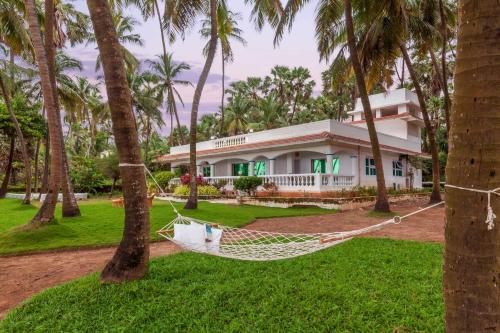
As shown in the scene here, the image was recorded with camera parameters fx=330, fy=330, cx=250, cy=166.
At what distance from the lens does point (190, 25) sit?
450 inches

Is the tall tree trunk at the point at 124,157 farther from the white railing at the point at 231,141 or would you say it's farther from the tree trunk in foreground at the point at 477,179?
the white railing at the point at 231,141

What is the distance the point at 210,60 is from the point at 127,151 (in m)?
8.14

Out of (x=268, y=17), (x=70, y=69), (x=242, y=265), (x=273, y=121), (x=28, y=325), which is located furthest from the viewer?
(x=273, y=121)

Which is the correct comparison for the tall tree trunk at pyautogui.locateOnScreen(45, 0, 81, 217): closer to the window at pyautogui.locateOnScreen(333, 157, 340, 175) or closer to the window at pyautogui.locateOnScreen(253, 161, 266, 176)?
the window at pyautogui.locateOnScreen(253, 161, 266, 176)

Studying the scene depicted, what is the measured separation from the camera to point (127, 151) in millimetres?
3977

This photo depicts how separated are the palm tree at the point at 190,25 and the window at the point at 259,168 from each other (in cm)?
663

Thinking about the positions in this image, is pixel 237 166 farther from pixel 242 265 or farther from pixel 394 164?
pixel 242 265

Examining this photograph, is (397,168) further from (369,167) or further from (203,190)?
(203,190)

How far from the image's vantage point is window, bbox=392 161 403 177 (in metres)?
18.4

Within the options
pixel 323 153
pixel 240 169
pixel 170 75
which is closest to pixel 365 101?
pixel 323 153

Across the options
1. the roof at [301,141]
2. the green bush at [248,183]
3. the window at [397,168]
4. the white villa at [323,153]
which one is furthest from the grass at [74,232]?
the window at [397,168]

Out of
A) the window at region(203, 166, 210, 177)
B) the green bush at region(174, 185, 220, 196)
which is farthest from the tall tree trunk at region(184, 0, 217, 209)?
the window at region(203, 166, 210, 177)

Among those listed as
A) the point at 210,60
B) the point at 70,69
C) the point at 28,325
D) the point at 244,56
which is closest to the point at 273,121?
the point at 244,56

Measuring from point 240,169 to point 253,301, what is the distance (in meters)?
16.0
